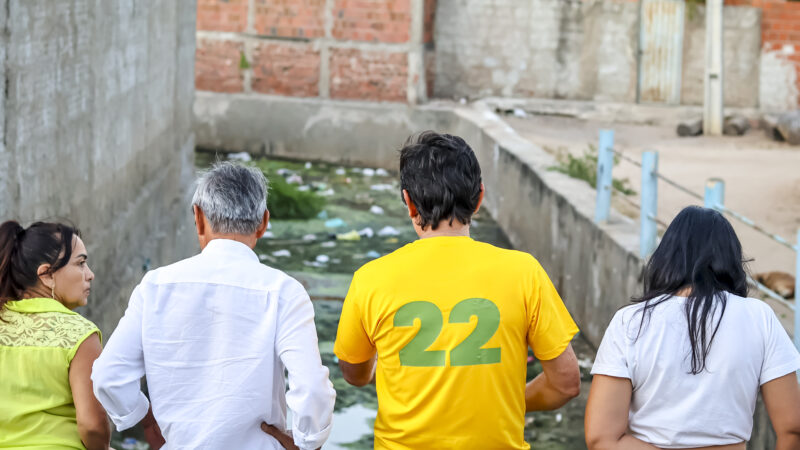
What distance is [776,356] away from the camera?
2762 mm

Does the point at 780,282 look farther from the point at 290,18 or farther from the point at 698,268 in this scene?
the point at 290,18

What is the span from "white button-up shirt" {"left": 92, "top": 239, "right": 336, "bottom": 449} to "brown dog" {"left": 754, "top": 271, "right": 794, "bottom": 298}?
4.64m

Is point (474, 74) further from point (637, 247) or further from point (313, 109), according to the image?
point (637, 247)

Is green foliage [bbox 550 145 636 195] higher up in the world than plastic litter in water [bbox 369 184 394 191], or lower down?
higher up

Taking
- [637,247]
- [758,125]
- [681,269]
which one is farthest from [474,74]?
[681,269]

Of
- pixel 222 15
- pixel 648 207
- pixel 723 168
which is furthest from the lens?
pixel 222 15

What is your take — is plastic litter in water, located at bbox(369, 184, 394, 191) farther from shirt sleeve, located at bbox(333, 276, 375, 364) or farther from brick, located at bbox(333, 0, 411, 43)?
shirt sleeve, located at bbox(333, 276, 375, 364)

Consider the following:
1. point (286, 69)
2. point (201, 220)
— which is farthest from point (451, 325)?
point (286, 69)

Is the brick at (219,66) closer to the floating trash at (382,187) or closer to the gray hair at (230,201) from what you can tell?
the floating trash at (382,187)

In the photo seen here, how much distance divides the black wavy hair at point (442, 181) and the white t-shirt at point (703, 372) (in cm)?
50

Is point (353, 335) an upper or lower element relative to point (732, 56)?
lower

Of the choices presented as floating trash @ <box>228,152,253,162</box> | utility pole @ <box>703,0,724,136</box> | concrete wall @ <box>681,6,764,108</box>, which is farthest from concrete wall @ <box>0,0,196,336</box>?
concrete wall @ <box>681,6,764,108</box>

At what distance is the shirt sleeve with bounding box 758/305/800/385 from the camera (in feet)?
9.04

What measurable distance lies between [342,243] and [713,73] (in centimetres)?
669
